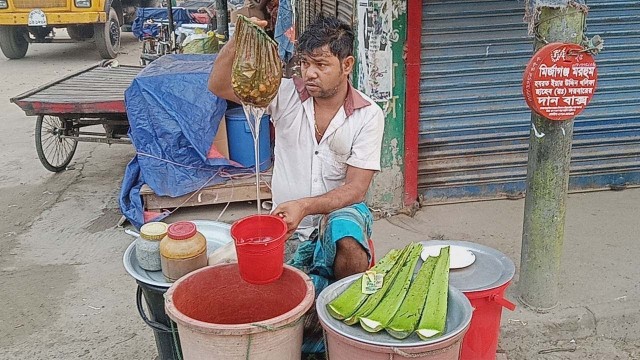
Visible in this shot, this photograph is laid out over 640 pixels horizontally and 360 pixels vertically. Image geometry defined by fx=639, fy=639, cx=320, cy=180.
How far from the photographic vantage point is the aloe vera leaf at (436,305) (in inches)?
83.4

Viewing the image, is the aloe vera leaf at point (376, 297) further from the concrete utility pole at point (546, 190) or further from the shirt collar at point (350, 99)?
the concrete utility pole at point (546, 190)

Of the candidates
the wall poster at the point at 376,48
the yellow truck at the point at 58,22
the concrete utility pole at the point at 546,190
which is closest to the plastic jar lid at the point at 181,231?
the concrete utility pole at the point at 546,190

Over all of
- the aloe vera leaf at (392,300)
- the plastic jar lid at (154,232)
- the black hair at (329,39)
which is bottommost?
the aloe vera leaf at (392,300)

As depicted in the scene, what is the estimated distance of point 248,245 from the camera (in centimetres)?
220

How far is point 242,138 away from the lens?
530 cm

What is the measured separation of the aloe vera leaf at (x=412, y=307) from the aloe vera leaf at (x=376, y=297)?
86mm

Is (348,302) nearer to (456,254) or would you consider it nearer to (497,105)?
(456,254)

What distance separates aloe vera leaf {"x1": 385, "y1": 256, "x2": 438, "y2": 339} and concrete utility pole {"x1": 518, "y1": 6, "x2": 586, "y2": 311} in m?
1.13

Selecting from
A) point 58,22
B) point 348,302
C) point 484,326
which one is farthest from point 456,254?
point 58,22

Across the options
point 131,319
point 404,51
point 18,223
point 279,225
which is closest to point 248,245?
point 279,225

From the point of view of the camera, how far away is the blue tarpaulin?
16.4 feet

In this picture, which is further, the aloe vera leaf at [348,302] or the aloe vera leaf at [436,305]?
the aloe vera leaf at [348,302]

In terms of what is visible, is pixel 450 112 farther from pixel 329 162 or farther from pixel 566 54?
pixel 329 162

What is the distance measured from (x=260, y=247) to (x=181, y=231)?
514mm
